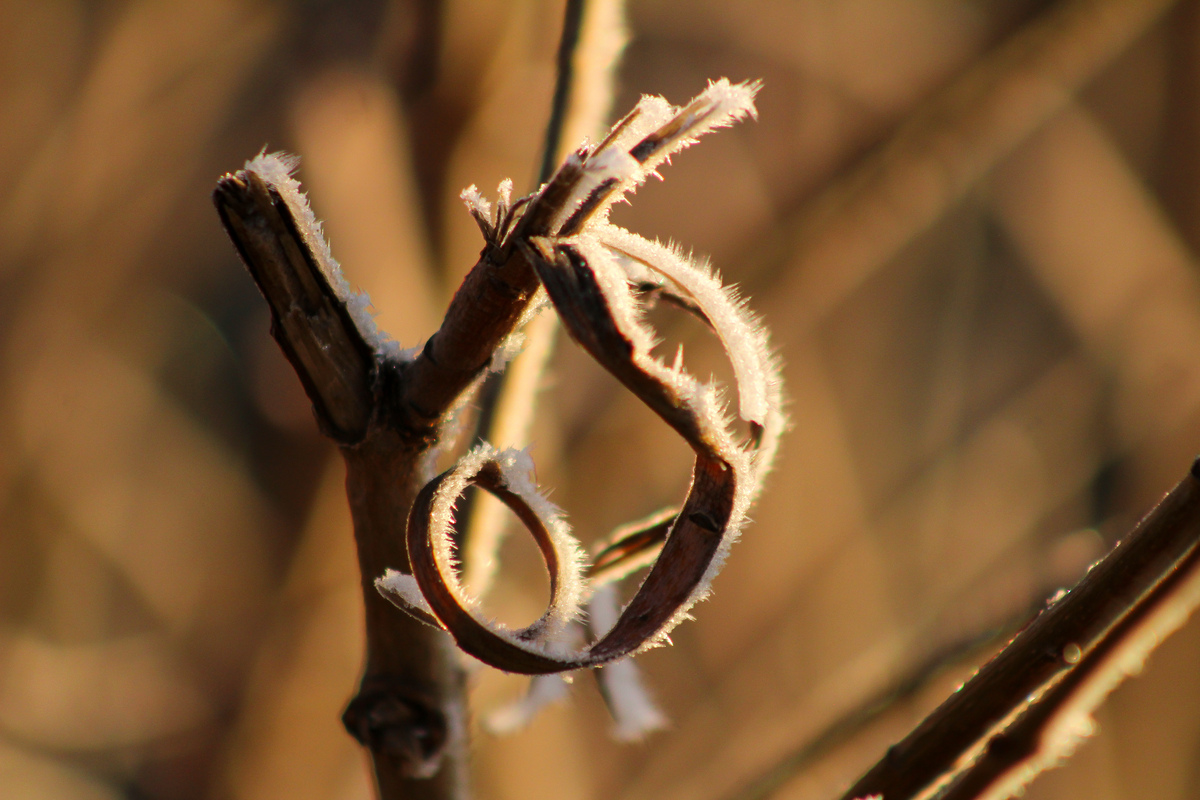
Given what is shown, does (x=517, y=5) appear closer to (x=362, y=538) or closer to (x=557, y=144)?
(x=557, y=144)

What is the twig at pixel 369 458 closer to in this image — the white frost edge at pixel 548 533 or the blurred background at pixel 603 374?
the white frost edge at pixel 548 533

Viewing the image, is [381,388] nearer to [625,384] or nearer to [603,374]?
[625,384]

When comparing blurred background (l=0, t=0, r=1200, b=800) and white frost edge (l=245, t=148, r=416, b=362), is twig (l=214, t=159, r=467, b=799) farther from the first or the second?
blurred background (l=0, t=0, r=1200, b=800)

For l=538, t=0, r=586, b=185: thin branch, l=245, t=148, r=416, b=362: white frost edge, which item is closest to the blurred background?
l=538, t=0, r=586, b=185: thin branch

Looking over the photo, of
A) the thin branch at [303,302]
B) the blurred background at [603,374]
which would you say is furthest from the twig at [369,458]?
the blurred background at [603,374]

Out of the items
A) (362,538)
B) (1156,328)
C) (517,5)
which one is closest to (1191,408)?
(1156,328)

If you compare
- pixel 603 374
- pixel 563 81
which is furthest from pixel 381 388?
pixel 603 374
